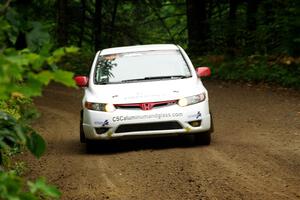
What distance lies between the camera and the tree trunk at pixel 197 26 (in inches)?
1046

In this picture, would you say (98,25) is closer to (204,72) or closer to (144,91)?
(204,72)

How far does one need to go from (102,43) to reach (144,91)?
83.4 feet

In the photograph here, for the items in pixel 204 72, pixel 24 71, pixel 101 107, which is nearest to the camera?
pixel 24 71

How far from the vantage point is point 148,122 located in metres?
10.1

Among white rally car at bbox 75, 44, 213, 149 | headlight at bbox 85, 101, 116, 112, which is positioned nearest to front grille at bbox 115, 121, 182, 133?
white rally car at bbox 75, 44, 213, 149

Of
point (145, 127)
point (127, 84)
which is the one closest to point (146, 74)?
point (127, 84)

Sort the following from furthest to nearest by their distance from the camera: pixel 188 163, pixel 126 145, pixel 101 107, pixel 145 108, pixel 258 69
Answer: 1. pixel 258 69
2. pixel 126 145
3. pixel 101 107
4. pixel 145 108
5. pixel 188 163

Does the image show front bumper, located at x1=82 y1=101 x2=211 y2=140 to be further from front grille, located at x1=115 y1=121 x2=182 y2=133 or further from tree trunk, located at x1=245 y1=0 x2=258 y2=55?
tree trunk, located at x1=245 y1=0 x2=258 y2=55

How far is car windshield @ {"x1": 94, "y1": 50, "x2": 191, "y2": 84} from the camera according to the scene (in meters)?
10.9

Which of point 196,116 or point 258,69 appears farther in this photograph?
point 258,69

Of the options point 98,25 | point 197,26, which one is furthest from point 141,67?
point 98,25

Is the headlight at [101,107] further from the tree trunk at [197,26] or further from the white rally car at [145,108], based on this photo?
the tree trunk at [197,26]

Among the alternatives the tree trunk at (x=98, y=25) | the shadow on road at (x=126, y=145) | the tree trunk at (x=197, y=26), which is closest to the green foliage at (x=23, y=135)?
the shadow on road at (x=126, y=145)

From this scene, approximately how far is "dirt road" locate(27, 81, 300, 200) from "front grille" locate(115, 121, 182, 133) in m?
0.34
